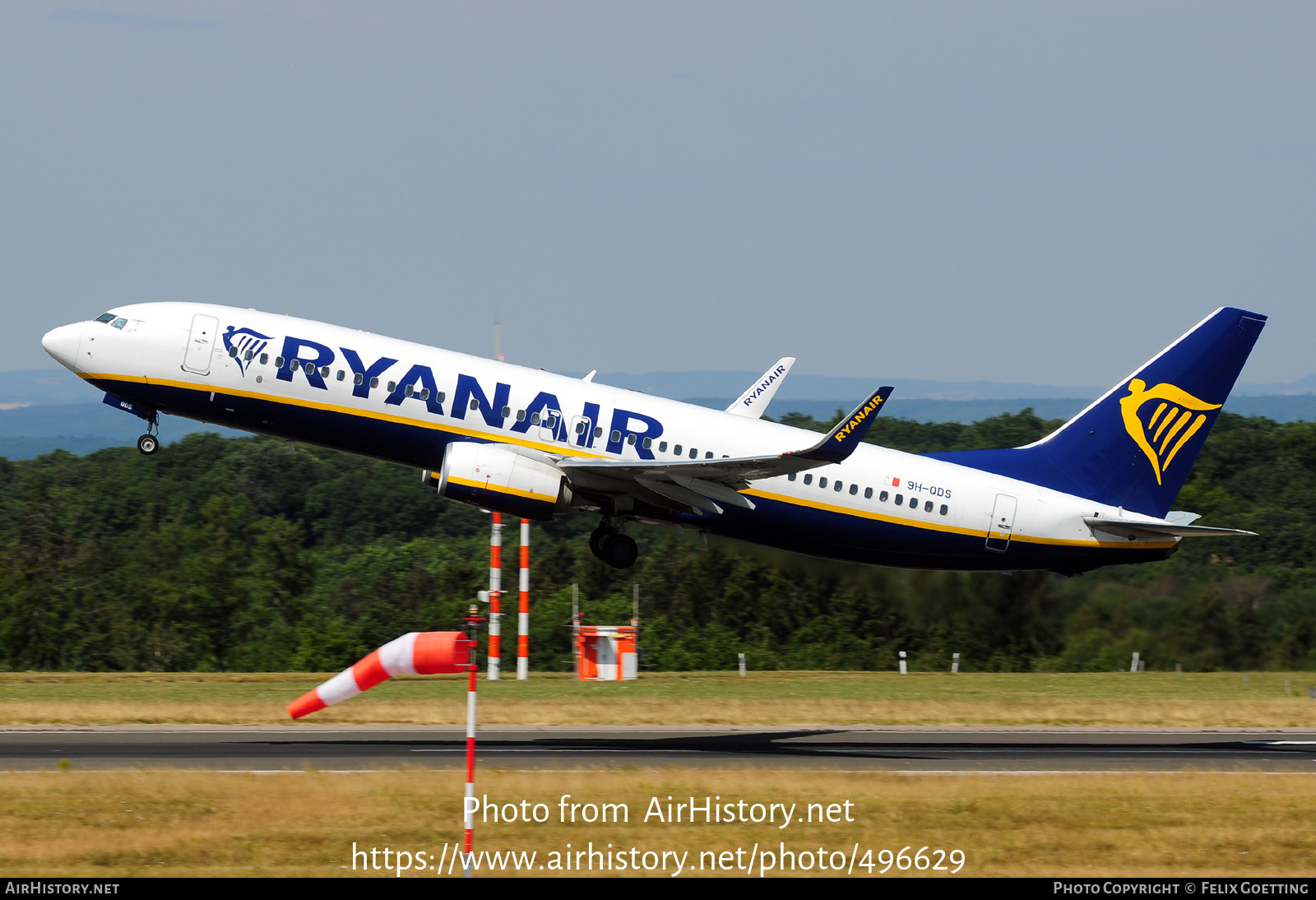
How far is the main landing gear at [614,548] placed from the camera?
35000 millimetres

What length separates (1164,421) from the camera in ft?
126

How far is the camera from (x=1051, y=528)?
1468 inches

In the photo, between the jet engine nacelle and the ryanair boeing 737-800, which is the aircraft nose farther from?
the jet engine nacelle

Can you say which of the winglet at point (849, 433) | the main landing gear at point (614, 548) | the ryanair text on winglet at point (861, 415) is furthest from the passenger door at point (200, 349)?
the ryanair text on winglet at point (861, 415)

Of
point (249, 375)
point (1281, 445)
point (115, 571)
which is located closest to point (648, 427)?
point (249, 375)

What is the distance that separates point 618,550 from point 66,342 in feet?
45.5

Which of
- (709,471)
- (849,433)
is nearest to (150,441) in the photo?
(709,471)

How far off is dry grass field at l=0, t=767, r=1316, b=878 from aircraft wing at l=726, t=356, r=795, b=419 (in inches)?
572

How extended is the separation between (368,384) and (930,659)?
28.1 m

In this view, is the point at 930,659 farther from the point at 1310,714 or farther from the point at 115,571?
the point at 115,571

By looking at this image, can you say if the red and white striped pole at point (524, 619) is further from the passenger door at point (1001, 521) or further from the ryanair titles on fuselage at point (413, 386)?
the passenger door at point (1001, 521)

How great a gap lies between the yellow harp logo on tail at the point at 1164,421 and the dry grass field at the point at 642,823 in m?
13.8

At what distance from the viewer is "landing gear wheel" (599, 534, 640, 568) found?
1378 inches

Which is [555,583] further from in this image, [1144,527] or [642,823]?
[642,823]
